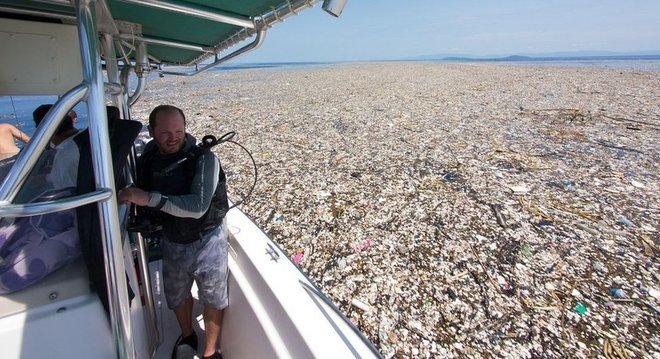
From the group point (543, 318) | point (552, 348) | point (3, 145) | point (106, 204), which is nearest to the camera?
point (106, 204)

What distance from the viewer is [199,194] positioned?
1.92m

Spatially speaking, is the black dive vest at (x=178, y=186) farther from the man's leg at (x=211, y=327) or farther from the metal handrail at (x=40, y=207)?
the metal handrail at (x=40, y=207)

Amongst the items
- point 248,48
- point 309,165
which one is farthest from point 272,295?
point 309,165

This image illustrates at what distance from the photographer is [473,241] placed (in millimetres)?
4055

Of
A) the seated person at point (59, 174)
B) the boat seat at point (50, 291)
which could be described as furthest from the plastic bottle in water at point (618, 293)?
the seated person at point (59, 174)

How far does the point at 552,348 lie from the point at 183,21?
3.47 meters

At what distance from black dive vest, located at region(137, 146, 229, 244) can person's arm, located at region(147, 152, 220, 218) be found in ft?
0.19

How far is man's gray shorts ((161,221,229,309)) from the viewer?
214cm

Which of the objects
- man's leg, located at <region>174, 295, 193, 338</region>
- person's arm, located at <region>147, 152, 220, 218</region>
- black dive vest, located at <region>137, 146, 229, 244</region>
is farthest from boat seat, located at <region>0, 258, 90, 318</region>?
man's leg, located at <region>174, 295, 193, 338</region>

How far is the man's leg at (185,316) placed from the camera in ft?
7.52

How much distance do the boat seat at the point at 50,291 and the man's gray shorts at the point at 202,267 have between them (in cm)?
85

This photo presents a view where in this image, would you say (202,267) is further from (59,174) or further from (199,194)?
(59,174)

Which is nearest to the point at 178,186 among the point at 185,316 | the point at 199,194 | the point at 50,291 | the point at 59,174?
the point at 199,194

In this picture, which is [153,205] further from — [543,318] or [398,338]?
[543,318]
